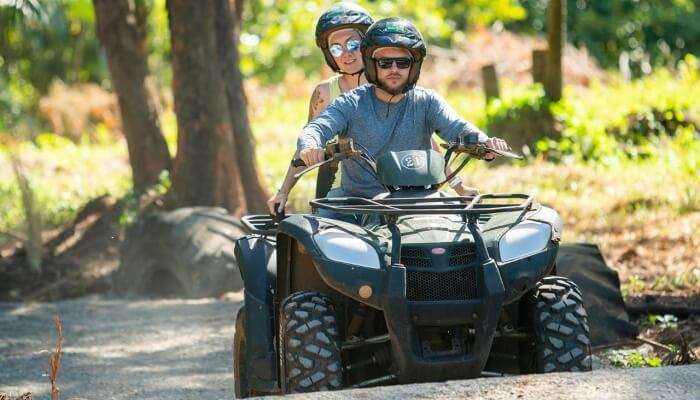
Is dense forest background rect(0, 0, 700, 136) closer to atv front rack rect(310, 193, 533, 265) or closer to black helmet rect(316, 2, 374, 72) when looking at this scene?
black helmet rect(316, 2, 374, 72)

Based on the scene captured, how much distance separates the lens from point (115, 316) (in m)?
10.7

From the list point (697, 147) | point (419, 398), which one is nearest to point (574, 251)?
point (419, 398)

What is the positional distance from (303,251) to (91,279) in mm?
7556

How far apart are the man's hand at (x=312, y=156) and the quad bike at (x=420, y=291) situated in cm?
4

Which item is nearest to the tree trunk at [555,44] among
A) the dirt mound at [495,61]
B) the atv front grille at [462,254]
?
the dirt mound at [495,61]

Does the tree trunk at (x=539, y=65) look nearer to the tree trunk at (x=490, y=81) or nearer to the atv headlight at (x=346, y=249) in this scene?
the tree trunk at (x=490, y=81)

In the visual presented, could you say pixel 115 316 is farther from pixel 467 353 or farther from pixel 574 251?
pixel 467 353

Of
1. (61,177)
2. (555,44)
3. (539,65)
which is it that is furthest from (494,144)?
(61,177)

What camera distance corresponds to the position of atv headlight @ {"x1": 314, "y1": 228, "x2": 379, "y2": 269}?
5195 mm

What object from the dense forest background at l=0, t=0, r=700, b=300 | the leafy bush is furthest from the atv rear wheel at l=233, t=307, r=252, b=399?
the leafy bush

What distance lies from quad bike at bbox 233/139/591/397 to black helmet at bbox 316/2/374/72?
166 cm

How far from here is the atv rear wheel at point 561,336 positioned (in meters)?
5.32

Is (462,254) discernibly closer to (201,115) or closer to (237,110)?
(201,115)

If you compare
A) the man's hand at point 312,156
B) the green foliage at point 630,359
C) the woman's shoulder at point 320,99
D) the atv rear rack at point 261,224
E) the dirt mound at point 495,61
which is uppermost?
the dirt mound at point 495,61
